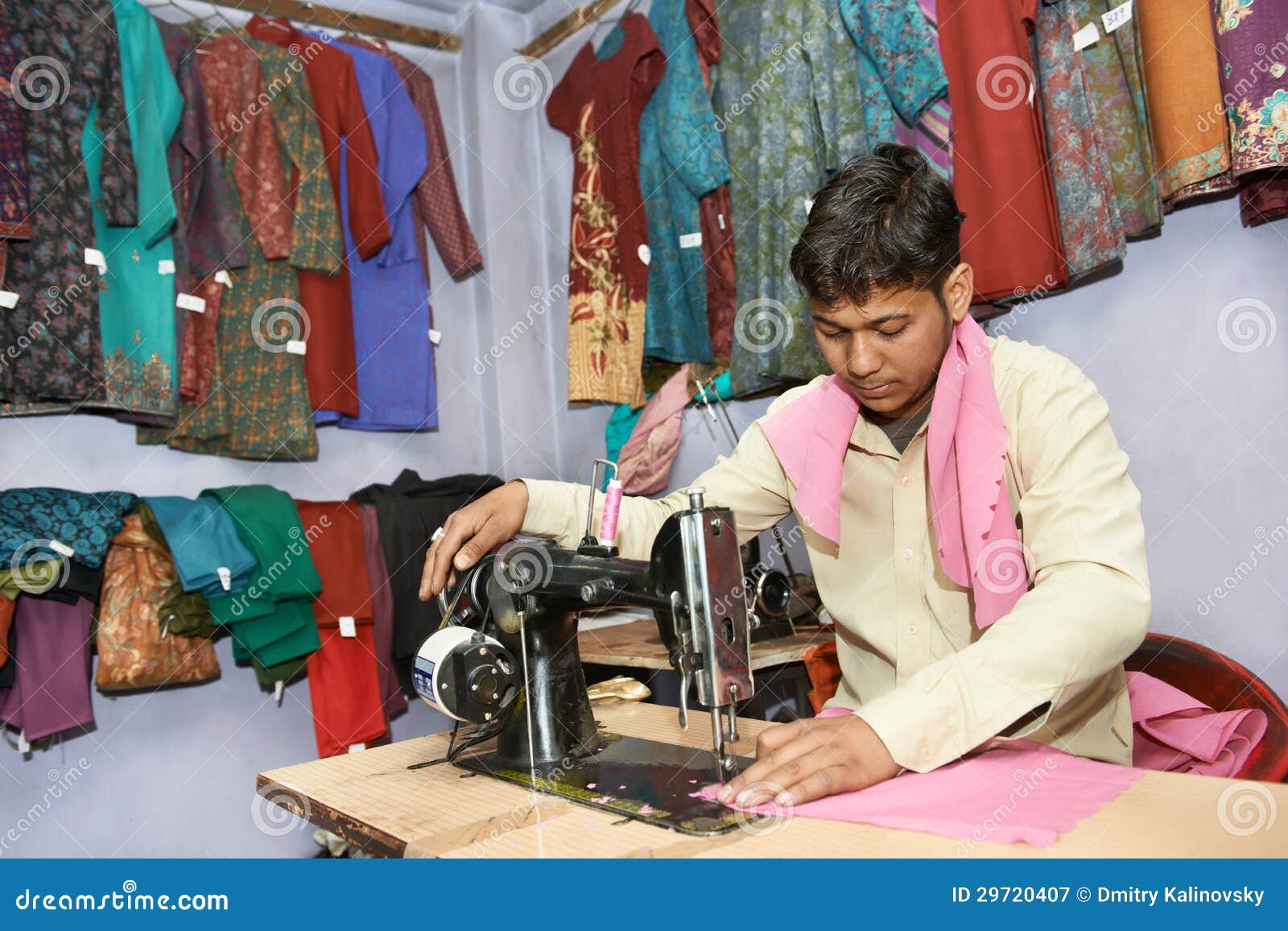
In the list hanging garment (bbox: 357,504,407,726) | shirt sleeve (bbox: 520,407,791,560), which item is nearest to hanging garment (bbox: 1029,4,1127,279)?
shirt sleeve (bbox: 520,407,791,560)

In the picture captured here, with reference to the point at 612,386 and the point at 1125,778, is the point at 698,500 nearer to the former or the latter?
the point at 1125,778

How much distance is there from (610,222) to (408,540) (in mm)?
1513

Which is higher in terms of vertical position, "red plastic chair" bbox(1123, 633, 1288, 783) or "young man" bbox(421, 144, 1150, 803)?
"young man" bbox(421, 144, 1150, 803)

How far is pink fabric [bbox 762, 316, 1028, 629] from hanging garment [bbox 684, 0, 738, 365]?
1.95m

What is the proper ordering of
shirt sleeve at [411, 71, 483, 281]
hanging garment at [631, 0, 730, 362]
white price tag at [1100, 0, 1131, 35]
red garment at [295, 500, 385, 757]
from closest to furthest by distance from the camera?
white price tag at [1100, 0, 1131, 35]
red garment at [295, 500, 385, 757]
hanging garment at [631, 0, 730, 362]
shirt sleeve at [411, 71, 483, 281]

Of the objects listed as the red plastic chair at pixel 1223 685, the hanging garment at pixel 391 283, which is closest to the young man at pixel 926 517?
the red plastic chair at pixel 1223 685

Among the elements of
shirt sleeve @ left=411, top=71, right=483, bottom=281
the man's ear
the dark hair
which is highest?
shirt sleeve @ left=411, top=71, right=483, bottom=281

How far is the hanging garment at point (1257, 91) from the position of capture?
7.28 ft

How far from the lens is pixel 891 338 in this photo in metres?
1.50

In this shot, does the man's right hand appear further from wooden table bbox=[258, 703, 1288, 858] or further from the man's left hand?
the man's left hand

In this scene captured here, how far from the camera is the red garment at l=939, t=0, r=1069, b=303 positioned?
265 cm

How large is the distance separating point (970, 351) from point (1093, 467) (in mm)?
290

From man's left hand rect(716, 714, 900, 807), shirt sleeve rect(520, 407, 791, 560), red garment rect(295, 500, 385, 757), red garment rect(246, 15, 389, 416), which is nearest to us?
man's left hand rect(716, 714, 900, 807)

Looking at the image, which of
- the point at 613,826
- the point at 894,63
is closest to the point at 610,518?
the point at 613,826
